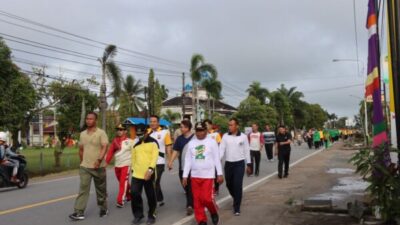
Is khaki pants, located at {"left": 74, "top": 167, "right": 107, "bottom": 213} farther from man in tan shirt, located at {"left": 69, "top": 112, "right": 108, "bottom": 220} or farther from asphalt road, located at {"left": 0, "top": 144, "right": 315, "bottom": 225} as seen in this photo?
asphalt road, located at {"left": 0, "top": 144, "right": 315, "bottom": 225}

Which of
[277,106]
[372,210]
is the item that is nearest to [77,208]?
[372,210]

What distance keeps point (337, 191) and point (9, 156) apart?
9405 mm

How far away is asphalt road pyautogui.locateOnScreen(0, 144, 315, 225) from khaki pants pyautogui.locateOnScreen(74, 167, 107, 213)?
280mm

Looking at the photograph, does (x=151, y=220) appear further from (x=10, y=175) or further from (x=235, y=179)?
(x=10, y=175)

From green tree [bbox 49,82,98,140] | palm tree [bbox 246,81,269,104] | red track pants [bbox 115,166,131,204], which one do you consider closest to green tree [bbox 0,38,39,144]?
red track pants [bbox 115,166,131,204]

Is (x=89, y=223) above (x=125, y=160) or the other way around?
the other way around

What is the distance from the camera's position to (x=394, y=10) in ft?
27.5

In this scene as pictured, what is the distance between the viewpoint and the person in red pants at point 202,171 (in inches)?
322

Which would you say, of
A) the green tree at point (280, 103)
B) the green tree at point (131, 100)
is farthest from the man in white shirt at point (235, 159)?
the green tree at point (280, 103)

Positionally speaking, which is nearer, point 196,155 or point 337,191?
point 196,155

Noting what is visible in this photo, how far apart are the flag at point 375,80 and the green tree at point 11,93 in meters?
13.4

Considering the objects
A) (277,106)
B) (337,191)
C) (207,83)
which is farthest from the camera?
(277,106)

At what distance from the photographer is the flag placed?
8898 mm

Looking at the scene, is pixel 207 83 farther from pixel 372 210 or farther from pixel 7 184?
pixel 372 210
